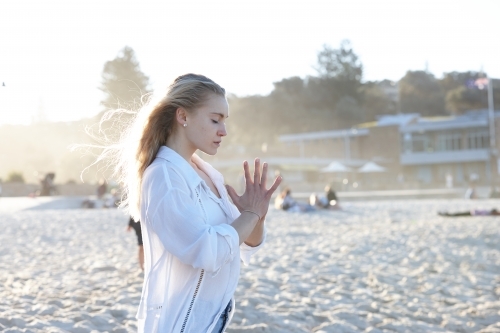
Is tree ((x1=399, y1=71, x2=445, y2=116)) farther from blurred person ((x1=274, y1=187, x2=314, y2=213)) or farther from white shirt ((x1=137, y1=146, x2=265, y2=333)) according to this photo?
white shirt ((x1=137, y1=146, x2=265, y2=333))

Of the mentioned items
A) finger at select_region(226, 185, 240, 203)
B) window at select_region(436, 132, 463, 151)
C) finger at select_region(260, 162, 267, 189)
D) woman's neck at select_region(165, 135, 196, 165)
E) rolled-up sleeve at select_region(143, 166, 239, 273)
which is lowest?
rolled-up sleeve at select_region(143, 166, 239, 273)

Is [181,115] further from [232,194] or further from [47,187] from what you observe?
[47,187]

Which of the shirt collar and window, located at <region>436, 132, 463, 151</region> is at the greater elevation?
window, located at <region>436, 132, 463, 151</region>

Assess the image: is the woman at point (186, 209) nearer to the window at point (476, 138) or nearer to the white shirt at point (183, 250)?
the white shirt at point (183, 250)

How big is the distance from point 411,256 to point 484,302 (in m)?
3.40

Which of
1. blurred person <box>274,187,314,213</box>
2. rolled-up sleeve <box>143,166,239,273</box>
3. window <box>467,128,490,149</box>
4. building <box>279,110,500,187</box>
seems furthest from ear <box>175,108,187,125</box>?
window <box>467,128,490,149</box>

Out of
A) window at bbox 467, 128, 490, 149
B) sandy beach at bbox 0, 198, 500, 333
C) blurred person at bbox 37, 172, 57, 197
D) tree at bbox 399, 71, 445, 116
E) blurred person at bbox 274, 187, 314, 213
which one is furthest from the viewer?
tree at bbox 399, 71, 445, 116

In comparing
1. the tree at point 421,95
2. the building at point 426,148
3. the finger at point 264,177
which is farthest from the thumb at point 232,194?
the tree at point 421,95

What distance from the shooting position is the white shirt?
2361 mm

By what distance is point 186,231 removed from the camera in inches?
92.5

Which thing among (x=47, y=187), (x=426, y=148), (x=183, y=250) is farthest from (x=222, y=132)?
(x=426, y=148)

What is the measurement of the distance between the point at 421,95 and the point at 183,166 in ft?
325

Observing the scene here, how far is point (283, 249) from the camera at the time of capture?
37.7ft

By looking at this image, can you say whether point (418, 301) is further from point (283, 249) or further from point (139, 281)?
point (283, 249)
